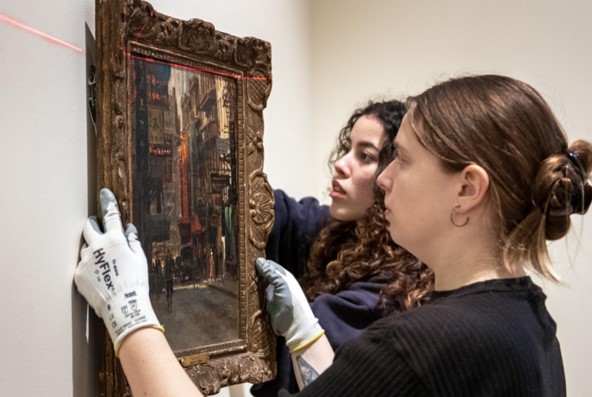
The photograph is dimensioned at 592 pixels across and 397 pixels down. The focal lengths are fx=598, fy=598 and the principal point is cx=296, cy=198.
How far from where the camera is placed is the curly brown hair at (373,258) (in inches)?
51.8

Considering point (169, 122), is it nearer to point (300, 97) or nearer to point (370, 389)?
point (370, 389)

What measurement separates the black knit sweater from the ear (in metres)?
0.11

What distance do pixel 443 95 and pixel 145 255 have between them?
1.80 feet

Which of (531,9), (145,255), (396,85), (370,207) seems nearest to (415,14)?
(396,85)

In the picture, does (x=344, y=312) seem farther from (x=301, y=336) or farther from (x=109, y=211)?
(x=109, y=211)

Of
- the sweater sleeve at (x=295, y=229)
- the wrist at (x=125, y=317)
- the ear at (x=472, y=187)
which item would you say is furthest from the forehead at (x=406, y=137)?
the sweater sleeve at (x=295, y=229)

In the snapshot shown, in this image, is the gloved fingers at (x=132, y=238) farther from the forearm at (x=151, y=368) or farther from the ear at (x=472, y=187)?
the ear at (x=472, y=187)

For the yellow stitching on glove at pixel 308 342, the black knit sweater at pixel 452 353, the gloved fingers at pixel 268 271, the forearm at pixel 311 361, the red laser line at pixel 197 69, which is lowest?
the forearm at pixel 311 361

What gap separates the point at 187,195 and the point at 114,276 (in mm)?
214

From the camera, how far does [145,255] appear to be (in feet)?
3.30

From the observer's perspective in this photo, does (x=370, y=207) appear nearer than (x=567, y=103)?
Yes

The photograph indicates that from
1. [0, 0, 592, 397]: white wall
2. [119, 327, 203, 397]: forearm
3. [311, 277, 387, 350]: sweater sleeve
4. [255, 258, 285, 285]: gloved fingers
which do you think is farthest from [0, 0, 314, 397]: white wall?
[311, 277, 387, 350]: sweater sleeve

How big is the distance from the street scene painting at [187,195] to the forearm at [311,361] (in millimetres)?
143

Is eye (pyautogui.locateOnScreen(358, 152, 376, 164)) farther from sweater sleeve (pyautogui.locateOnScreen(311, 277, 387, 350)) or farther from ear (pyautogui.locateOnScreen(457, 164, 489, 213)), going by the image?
ear (pyautogui.locateOnScreen(457, 164, 489, 213))
